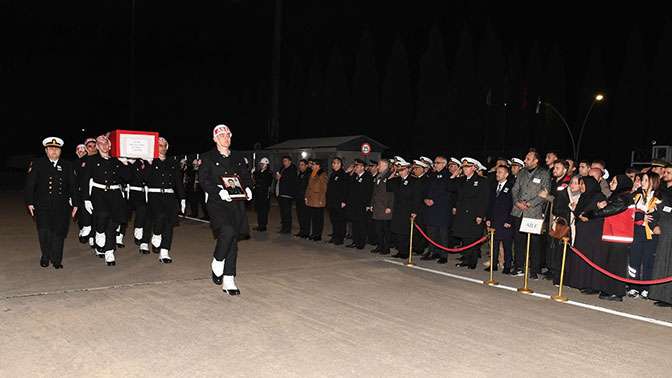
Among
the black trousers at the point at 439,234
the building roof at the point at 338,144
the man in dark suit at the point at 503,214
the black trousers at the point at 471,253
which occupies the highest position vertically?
the building roof at the point at 338,144

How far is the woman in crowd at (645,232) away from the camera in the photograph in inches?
301

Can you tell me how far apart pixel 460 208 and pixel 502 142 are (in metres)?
45.7

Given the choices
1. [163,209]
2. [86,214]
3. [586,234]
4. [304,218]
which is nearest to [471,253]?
[586,234]

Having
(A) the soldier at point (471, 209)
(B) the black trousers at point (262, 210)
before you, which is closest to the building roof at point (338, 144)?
(B) the black trousers at point (262, 210)

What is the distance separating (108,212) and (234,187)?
3.23 metres

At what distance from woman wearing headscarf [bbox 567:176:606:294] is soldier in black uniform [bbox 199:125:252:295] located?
15.0ft

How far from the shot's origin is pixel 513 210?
370 inches

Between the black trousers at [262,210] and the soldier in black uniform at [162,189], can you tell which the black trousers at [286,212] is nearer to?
the black trousers at [262,210]

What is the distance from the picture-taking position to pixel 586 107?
54.6m

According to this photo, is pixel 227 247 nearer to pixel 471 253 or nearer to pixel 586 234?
pixel 471 253

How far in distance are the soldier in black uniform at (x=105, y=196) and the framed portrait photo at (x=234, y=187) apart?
3.07 m

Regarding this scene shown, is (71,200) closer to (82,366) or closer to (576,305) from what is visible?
(82,366)

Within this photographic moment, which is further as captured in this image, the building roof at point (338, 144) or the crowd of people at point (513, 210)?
the building roof at point (338, 144)

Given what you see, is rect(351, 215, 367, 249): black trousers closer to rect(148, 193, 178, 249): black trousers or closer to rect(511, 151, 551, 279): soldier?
rect(511, 151, 551, 279): soldier
